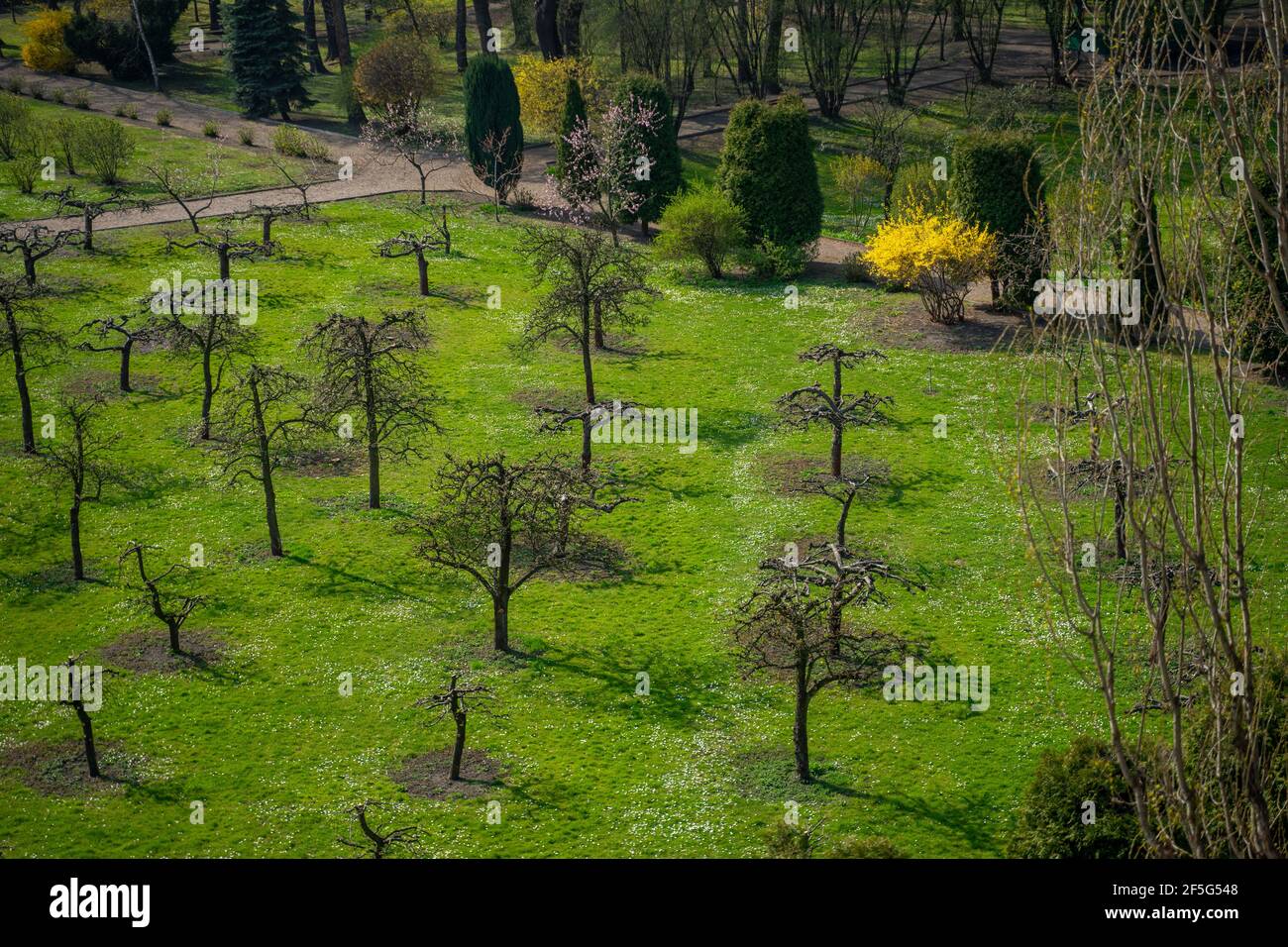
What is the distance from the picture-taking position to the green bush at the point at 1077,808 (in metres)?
17.3

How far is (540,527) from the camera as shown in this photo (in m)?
25.9

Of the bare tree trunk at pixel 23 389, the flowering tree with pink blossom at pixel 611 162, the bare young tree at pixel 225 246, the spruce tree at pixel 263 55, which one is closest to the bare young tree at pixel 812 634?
the bare tree trunk at pixel 23 389

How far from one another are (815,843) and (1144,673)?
24.5 ft

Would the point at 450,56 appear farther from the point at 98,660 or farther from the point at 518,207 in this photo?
the point at 98,660

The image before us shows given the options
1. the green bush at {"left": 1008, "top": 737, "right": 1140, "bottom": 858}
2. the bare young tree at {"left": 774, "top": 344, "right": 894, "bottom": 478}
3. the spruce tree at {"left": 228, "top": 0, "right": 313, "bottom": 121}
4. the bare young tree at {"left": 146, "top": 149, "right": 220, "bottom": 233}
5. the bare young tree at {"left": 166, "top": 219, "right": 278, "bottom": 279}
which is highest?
the spruce tree at {"left": 228, "top": 0, "right": 313, "bottom": 121}

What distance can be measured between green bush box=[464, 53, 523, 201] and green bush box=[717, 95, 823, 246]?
10.6 m

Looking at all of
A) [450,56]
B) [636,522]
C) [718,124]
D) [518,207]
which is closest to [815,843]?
[636,522]

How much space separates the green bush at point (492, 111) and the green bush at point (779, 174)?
34.6 ft

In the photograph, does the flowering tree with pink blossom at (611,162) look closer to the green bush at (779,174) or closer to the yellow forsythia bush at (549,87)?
the green bush at (779,174)

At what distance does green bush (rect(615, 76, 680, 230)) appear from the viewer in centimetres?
4797

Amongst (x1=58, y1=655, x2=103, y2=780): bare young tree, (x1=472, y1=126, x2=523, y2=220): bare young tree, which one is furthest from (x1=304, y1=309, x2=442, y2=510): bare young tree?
(x1=472, y1=126, x2=523, y2=220): bare young tree

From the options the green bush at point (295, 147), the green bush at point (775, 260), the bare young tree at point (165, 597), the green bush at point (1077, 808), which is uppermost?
the green bush at point (295, 147)

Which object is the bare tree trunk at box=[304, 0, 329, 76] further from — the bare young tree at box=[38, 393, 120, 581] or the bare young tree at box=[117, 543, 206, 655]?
the bare young tree at box=[117, 543, 206, 655]

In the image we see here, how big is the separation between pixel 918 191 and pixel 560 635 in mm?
23199
